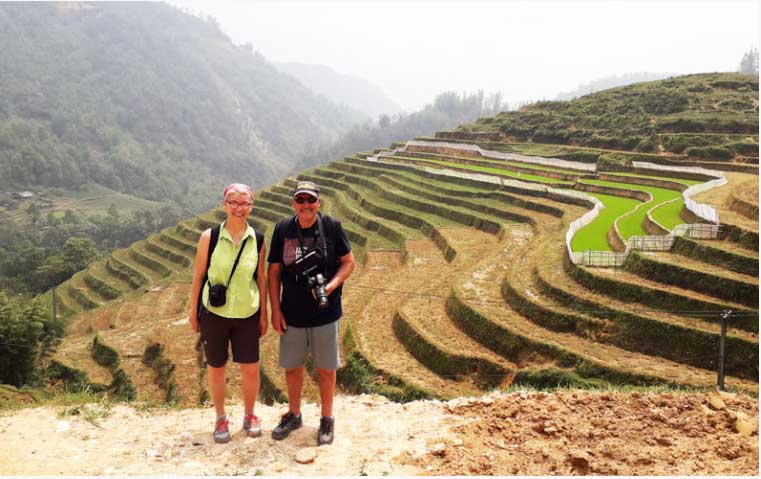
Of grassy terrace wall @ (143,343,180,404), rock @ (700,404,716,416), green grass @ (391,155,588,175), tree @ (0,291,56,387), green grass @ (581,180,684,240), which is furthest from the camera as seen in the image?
green grass @ (391,155,588,175)

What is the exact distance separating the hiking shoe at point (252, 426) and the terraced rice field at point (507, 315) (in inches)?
222

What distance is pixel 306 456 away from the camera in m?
4.25

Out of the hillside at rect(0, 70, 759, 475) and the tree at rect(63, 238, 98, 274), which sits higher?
the hillside at rect(0, 70, 759, 475)

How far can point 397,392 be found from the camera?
33.5 ft

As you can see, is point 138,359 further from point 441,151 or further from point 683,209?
point 441,151

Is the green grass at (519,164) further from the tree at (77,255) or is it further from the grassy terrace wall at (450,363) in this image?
the tree at (77,255)

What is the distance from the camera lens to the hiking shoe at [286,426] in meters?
4.60

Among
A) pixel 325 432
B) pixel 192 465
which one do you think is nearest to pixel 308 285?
pixel 325 432

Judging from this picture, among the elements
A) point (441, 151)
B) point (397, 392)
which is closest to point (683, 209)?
point (397, 392)

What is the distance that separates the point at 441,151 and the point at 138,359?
28.9 meters

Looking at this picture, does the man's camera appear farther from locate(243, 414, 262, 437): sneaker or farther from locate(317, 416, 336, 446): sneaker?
locate(243, 414, 262, 437): sneaker

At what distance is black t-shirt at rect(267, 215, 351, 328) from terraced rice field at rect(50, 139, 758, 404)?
5.92 m

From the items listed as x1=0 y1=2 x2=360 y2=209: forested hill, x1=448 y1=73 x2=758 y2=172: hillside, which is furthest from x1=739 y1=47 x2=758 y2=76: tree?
x1=0 y1=2 x2=360 y2=209: forested hill

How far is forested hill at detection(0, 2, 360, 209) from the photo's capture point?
10846cm
